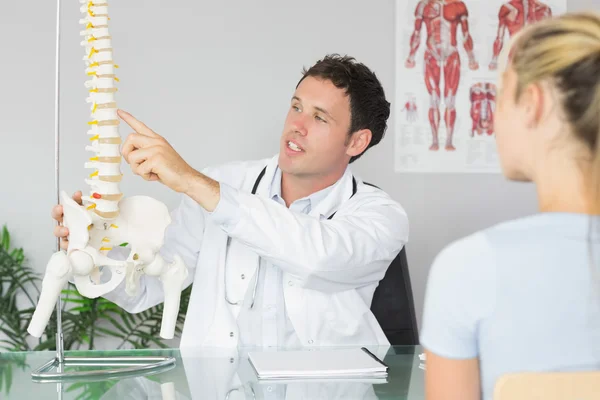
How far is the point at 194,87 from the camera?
12.3ft

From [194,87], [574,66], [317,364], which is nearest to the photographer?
[574,66]

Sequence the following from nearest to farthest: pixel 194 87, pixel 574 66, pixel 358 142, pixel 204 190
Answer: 1. pixel 574 66
2. pixel 204 190
3. pixel 358 142
4. pixel 194 87

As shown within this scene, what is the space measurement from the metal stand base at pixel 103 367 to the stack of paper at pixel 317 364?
23cm

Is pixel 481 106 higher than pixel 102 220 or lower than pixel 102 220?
higher

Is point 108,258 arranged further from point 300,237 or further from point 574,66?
point 574,66

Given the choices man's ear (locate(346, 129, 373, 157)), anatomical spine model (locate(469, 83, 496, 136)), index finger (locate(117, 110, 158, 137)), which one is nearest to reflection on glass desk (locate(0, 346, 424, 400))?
index finger (locate(117, 110, 158, 137))

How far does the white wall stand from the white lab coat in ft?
3.46

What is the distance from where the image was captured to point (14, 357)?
1997 millimetres

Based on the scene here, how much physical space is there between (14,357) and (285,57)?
2.22 m

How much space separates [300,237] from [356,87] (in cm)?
73

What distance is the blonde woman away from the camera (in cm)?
98

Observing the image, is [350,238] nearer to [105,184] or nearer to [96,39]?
[105,184]

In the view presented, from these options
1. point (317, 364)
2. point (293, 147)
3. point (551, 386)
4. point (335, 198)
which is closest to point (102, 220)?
point (317, 364)

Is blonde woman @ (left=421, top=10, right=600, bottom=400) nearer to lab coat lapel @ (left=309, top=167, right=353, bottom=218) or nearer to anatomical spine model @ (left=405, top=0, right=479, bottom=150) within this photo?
lab coat lapel @ (left=309, top=167, right=353, bottom=218)
